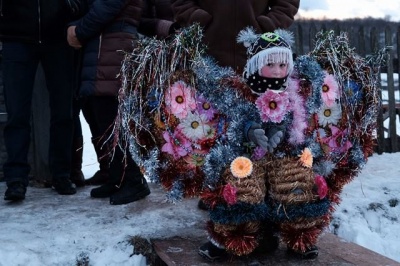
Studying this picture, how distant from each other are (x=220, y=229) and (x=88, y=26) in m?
1.69

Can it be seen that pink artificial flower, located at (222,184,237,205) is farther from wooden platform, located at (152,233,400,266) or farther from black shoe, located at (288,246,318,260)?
black shoe, located at (288,246,318,260)

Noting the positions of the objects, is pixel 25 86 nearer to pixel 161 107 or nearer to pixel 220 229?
pixel 161 107

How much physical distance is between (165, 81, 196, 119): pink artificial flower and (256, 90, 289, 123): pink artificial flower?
1.14 feet

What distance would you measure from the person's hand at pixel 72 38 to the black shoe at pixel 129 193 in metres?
1.00

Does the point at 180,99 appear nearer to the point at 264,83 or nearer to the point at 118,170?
the point at 264,83

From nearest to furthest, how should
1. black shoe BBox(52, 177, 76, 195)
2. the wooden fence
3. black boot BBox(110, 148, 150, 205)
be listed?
black boot BBox(110, 148, 150, 205) < black shoe BBox(52, 177, 76, 195) < the wooden fence

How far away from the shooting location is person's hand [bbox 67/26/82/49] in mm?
3895

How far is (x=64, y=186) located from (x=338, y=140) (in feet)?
7.25

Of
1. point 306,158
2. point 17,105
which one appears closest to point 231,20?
point 306,158

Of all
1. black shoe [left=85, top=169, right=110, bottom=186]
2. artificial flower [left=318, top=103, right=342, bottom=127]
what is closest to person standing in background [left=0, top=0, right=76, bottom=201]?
black shoe [left=85, top=169, right=110, bottom=186]

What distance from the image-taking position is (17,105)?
409cm

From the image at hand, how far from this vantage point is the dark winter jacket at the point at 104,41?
12.3ft

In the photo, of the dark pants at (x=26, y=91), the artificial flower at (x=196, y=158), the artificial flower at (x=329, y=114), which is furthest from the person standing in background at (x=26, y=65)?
the artificial flower at (x=329, y=114)

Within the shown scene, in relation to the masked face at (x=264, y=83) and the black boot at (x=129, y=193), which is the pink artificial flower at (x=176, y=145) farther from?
the black boot at (x=129, y=193)
